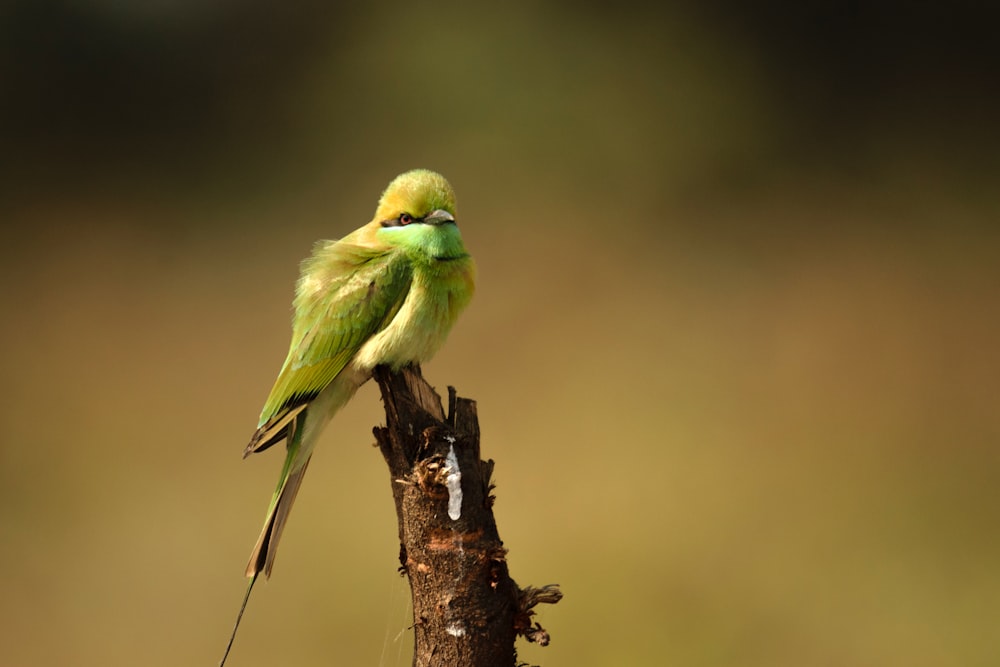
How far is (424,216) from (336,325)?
1.19ft

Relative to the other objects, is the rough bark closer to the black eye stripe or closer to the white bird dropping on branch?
the white bird dropping on branch

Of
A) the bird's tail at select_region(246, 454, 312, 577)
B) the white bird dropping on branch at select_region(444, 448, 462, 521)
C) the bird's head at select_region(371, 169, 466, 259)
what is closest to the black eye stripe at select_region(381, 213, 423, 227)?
the bird's head at select_region(371, 169, 466, 259)

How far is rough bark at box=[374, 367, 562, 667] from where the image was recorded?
188 cm

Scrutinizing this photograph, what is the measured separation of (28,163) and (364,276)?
4.60 m

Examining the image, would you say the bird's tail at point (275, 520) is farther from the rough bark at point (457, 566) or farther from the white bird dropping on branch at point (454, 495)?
the white bird dropping on branch at point (454, 495)

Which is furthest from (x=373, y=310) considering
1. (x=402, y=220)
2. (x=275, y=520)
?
(x=275, y=520)

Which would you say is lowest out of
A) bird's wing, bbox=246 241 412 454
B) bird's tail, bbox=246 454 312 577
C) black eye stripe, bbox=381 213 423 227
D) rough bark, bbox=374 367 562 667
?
rough bark, bbox=374 367 562 667

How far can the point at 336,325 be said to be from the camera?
8.14ft

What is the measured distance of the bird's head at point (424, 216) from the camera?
8.19 feet

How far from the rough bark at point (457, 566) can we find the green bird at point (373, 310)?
53cm

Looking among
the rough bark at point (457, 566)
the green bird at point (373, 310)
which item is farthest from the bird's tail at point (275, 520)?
the rough bark at point (457, 566)

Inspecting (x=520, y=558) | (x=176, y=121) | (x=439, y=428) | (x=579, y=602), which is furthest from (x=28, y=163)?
(x=439, y=428)

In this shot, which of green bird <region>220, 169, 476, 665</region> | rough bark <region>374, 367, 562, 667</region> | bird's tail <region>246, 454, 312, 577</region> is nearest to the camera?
rough bark <region>374, 367, 562, 667</region>

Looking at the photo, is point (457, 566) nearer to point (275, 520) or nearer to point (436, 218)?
point (275, 520)
